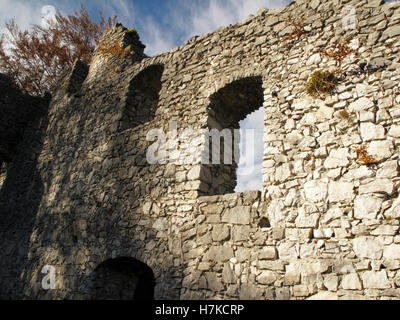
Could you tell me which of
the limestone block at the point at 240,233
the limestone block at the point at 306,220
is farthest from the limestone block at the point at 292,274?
the limestone block at the point at 240,233

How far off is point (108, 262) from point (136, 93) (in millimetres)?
3854

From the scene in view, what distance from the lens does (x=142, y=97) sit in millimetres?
7340

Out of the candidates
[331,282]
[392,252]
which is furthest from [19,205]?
[392,252]

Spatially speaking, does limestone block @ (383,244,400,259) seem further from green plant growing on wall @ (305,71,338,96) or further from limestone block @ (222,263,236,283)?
green plant growing on wall @ (305,71,338,96)

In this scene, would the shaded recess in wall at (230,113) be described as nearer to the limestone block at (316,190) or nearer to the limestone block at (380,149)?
the limestone block at (316,190)

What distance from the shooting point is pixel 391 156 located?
11.3ft

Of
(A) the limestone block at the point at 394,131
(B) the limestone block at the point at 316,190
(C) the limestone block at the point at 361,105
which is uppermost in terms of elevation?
(C) the limestone block at the point at 361,105

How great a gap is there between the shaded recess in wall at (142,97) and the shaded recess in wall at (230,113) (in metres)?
2.03

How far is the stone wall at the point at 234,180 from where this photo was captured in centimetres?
349

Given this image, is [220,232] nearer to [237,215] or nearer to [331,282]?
[237,215]

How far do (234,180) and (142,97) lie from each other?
10.7ft

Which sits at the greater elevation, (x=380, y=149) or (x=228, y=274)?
(x=380, y=149)

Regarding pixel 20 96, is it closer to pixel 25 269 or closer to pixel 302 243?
pixel 25 269
